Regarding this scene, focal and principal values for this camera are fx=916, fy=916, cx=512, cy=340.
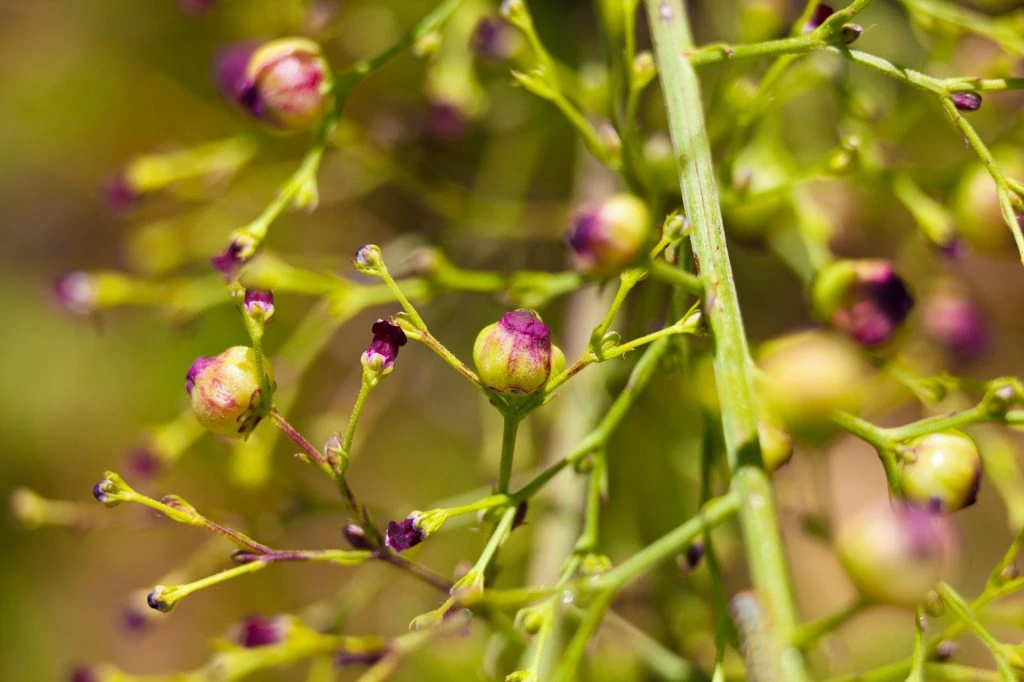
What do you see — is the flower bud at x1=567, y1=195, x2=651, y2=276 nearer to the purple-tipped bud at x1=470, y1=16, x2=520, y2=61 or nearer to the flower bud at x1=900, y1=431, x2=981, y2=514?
the flower bud at x1=900, y1=431, x2=981, y2=514

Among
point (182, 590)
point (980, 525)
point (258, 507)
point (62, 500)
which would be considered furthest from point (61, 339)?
point (980, 525)

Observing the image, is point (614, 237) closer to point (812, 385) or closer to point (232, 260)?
point (812, 385)

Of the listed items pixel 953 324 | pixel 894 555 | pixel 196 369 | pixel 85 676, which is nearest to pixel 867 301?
pixel 894 555

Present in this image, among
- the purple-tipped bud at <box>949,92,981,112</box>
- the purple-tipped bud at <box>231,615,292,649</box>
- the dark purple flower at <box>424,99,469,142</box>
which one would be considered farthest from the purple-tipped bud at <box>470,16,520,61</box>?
the purple-tipped bud at <box>231,615,292,649</box>

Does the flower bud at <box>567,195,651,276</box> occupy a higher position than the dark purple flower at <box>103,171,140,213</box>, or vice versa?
the flower bud at <box>567,195,651,276</box>

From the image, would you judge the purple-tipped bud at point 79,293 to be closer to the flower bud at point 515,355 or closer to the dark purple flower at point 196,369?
the dark purple flower at point 196,369

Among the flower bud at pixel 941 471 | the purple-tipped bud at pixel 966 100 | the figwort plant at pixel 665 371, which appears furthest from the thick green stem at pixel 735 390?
the purple-tipped bud at pixel 966 100
